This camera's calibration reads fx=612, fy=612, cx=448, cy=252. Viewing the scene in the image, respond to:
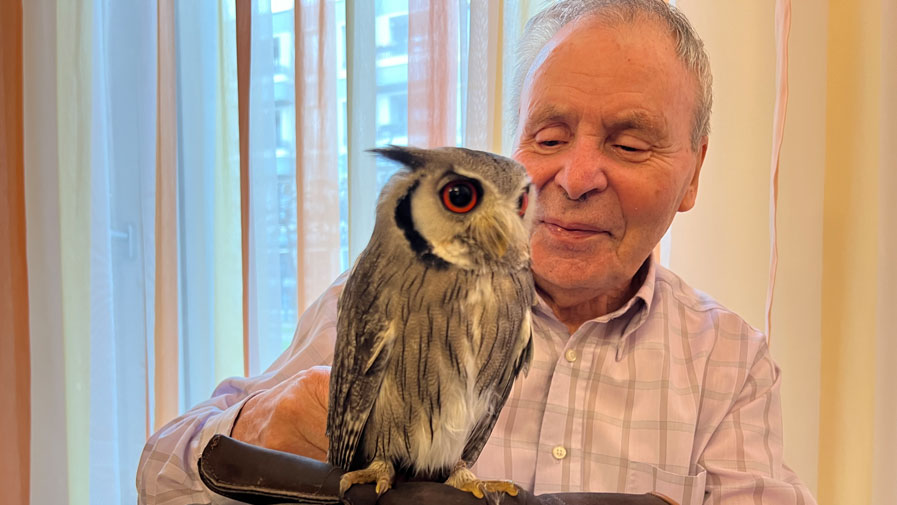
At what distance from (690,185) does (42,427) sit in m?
1.88

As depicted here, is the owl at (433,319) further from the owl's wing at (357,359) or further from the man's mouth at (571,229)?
the man's mouth at (571,229)

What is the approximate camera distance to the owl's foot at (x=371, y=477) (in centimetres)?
49

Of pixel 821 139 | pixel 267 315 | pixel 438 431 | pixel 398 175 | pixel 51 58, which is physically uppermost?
pixel 51 58

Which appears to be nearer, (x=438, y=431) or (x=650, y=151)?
(x=438, y=431)

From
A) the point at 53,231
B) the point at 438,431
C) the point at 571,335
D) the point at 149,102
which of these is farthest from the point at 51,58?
the point at 438,431

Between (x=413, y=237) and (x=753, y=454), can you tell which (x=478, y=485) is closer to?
(x=413, y=237)

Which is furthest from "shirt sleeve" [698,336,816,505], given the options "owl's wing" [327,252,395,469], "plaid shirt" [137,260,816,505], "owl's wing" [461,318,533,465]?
"owl's wing" [327,252,395,469]

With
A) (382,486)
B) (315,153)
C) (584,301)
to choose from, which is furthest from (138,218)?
(382,486)

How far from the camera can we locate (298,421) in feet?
2.78

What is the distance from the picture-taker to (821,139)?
1.40 metres

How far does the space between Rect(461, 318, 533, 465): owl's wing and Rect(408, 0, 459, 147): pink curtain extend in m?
1.00

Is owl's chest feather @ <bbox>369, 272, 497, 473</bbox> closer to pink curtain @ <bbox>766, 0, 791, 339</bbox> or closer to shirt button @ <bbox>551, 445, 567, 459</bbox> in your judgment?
shirt button @ <bbox>551, 445, 567, 459</bbox>

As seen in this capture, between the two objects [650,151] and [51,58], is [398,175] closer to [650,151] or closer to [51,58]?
[650,151]

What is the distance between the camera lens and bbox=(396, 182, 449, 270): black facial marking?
1.47ft
